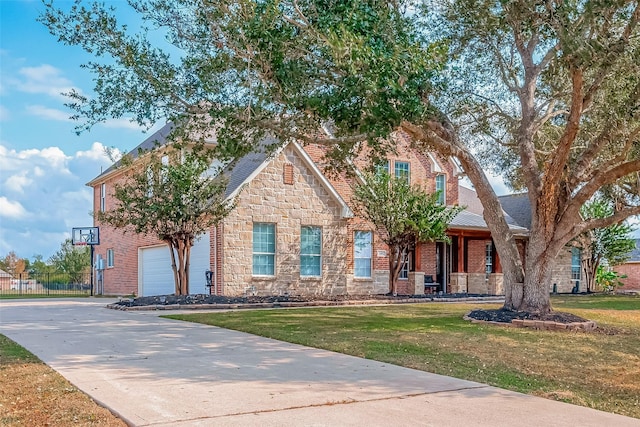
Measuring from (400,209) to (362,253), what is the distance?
3.71m

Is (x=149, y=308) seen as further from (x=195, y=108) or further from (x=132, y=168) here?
(x=195, y=108)

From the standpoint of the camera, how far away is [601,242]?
28422mm

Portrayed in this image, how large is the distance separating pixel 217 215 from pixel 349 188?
292 inches

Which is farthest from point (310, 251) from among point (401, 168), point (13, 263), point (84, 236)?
point (13, 263)

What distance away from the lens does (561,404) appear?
6.16 meters

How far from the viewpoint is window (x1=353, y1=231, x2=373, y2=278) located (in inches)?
957

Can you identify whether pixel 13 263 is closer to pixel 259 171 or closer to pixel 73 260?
pixel 73 260

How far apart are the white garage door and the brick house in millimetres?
39

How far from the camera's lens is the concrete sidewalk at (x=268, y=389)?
17.9 feet

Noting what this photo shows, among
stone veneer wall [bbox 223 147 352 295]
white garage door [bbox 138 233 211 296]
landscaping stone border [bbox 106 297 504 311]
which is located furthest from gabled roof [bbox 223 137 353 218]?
landscaping stone border [bbox 106 297 504 311]

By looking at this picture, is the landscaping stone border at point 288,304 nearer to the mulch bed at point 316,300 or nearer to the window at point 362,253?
the mulch bed at point 316,300

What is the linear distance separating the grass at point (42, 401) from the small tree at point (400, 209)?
14.8 m

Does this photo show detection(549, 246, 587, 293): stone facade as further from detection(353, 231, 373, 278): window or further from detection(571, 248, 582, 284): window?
detection(353, 231, 373, 278): window

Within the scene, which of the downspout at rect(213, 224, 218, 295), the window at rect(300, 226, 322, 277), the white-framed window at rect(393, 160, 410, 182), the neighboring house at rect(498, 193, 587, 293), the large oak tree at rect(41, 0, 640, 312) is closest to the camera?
the large oak tree at rect(41, 0, 640, 312)
